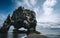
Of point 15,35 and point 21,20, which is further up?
point 21,20

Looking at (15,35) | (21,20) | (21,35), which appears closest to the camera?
(21,35)

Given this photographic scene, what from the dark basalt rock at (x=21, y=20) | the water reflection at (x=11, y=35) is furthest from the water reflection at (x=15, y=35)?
the dark basalt rock at (x=21, y=20)

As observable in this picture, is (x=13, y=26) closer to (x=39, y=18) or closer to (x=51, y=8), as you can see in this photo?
(x=39, y=18)

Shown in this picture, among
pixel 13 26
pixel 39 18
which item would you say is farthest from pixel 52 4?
pixel 13 26

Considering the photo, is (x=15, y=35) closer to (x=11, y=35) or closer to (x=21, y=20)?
(x=11, y=35)

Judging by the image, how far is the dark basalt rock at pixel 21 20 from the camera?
10.0 metres

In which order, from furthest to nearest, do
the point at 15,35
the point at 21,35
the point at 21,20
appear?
the point at 21,20, the point at 15,35, the point at 21,35

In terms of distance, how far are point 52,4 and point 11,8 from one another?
252 cm

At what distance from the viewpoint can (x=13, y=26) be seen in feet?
33.9

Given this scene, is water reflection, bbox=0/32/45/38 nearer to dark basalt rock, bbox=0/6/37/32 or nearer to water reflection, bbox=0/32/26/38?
water reflection, bbox=0/32/26/38

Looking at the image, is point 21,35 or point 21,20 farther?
point 21,20

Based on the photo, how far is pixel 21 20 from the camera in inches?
411

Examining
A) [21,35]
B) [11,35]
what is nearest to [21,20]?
[21,35]

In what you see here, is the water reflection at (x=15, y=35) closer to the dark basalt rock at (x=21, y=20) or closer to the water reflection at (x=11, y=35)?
the water reflection at (x=11, y=35)
